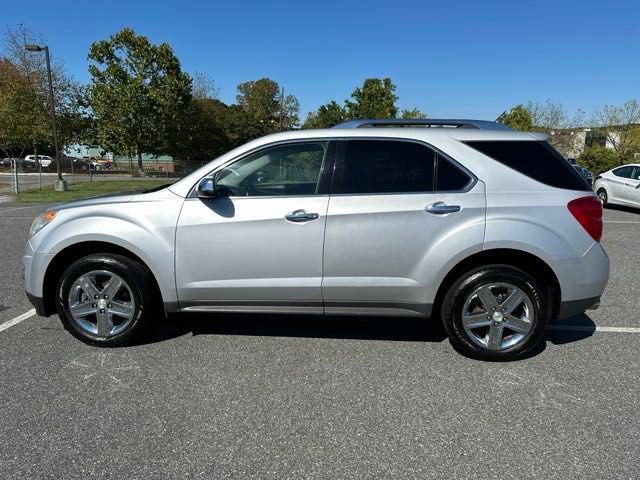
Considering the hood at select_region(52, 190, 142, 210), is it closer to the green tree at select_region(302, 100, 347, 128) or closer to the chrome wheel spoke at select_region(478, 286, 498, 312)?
the chrome wheel spoke at select_region(478, 286, 498, 312)

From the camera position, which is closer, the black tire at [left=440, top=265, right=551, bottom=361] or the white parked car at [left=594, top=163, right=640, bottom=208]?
the black tire at [left=440, top=265, right=551, bottom=361]

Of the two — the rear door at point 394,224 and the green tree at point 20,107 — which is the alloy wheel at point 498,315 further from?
the green tree at point 20,107

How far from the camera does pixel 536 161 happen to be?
11.3 feet

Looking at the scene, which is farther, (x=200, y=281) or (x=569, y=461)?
(x=200, y=281)

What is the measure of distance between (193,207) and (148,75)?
1430 inches

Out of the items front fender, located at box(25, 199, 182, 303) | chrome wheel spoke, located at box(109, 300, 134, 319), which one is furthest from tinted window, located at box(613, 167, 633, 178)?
chrome wheel spoke, located at box(109, 300, 134, 319)

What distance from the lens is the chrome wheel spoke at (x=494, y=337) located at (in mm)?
3453

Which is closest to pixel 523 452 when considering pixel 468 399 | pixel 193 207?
pixel 468 399

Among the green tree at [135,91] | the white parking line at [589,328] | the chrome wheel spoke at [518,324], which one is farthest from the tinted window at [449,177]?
the green tree at [135,91]

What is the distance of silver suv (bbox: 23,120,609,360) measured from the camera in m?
3.33

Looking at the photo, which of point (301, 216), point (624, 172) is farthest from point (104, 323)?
point (624, 172)

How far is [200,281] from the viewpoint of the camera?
3510 mm

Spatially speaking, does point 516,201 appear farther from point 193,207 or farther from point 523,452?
point 193,207

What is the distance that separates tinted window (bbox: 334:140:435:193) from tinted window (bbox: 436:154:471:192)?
0.06 m
